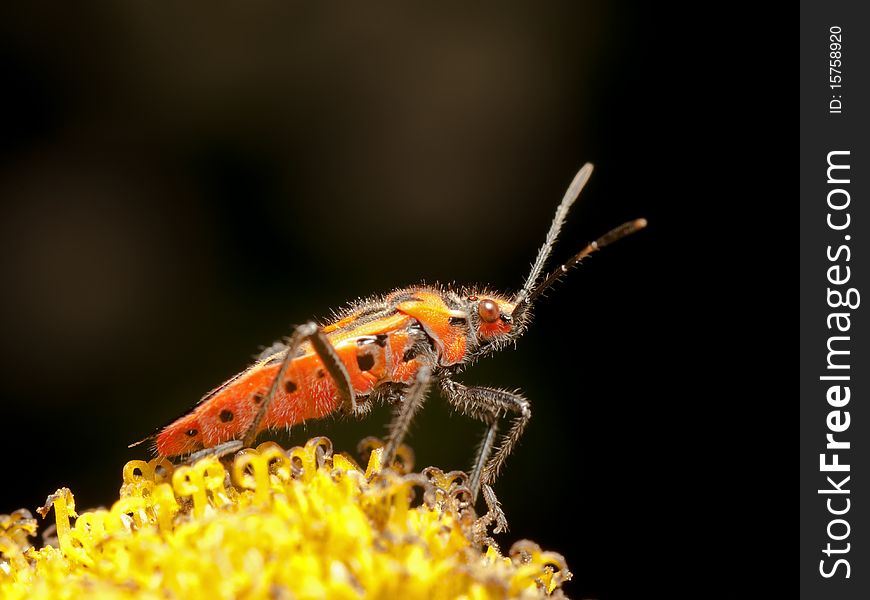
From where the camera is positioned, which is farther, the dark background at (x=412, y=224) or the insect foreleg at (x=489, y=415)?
the dark background at (x=412, y=224)

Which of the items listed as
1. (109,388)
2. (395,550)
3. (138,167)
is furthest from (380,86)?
(395,550)

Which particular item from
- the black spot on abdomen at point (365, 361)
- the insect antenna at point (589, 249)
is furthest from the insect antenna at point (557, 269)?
the black spot on abdomen at point (365, 361)

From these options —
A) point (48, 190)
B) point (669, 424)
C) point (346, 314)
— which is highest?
point (48, 190)

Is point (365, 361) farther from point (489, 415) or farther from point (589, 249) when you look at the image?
point (589, 249)

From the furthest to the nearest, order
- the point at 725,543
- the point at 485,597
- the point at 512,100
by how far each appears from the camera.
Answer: the point at 512,100 < the point at 725,543 < the point at 485,597

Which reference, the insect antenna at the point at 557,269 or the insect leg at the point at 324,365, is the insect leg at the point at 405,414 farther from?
the insect antenna at the point at 557,269

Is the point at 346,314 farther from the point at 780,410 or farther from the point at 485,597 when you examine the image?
the point at 780,410

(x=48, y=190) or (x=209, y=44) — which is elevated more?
(x=209, y=44)
